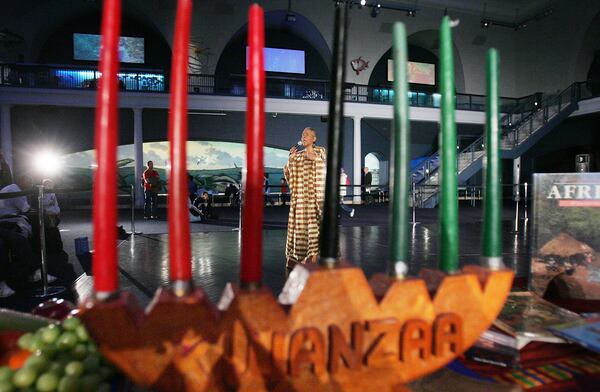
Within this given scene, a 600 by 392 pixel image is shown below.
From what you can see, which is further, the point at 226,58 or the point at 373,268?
the point at 226,58

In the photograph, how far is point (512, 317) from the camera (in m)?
0.80

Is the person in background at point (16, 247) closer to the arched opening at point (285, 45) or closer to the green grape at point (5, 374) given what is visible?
the green grape at point (5, 374)

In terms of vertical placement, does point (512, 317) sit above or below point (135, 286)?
above

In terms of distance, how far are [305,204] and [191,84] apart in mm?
13110

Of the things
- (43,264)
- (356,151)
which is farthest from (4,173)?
(356,151)

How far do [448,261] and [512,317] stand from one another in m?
0.45

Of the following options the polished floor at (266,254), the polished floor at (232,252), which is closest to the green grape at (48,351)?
the polished floor at (232,252)

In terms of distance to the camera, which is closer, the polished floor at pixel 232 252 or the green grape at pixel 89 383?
the green grape at pixel 89 383

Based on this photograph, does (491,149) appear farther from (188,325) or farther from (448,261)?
(188,325)

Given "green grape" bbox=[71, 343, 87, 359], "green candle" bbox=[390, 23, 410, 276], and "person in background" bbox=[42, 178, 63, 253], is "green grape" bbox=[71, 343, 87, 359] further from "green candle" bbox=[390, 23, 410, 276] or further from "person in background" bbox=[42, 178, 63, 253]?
"person in background" bbox=[42, 178, 63, 253]

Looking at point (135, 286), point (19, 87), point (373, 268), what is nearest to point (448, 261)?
point (135, 286)

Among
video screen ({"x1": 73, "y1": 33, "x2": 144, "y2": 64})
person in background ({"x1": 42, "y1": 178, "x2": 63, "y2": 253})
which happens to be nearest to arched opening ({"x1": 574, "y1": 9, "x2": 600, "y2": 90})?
video screen ({"x1": 73, "y1": 33, "x2": 144, "y2": 64})

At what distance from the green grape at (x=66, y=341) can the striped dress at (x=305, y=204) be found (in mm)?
2064

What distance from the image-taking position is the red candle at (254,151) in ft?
1.33
